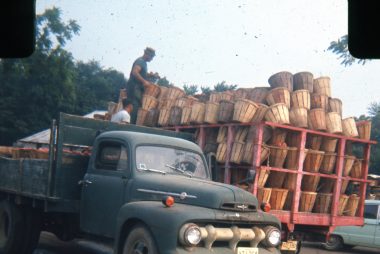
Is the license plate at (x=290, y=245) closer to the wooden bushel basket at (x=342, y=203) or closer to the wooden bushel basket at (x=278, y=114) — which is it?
the wooden bushel basket at (x=342, y=203)

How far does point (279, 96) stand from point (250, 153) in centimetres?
155

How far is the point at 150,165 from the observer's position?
21.8 ft

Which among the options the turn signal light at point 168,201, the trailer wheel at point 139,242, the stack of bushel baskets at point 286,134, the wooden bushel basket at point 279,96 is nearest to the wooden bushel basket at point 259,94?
the stack of bushel baskets at point 286,134

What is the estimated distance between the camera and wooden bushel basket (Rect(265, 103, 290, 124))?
325 inches

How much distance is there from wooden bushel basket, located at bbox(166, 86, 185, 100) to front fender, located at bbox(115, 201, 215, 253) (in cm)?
559

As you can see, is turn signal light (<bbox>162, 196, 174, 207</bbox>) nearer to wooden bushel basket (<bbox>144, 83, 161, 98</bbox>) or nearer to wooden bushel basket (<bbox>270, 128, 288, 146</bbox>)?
wooden bushel basket (<bbox>270, 128, 288, 146</bbox>)

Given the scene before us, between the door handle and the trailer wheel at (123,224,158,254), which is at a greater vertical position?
the door handle

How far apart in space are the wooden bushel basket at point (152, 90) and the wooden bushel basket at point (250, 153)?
397 centimetres

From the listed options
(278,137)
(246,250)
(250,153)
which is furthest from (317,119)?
(246,250)

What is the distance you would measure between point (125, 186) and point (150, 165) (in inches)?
17.8

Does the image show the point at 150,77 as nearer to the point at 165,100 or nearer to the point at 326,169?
the point at 165,100

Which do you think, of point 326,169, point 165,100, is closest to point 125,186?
point 326,169

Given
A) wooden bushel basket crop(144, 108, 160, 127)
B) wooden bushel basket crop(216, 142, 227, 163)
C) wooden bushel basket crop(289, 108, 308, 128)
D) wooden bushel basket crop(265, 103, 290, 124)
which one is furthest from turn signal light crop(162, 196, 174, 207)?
wooden bushel basket crop(144, 108, 160, 127)

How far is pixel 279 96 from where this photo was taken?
8984mm
